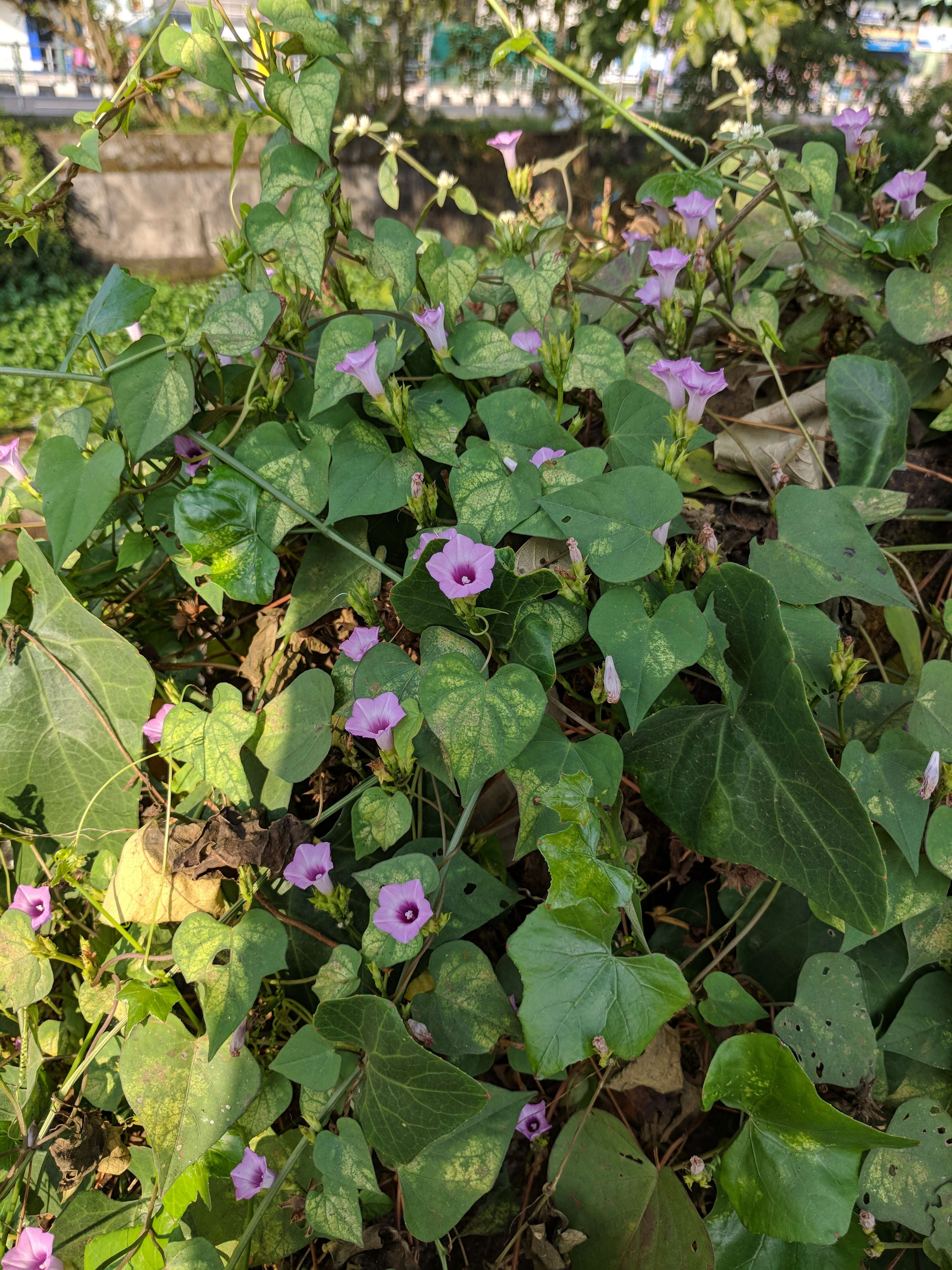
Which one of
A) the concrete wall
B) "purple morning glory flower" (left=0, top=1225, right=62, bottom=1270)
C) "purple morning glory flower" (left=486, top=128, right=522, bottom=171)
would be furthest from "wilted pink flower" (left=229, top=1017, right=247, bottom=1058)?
the concrete wall

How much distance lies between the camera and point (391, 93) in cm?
809

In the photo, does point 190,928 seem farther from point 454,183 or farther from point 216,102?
point 216,102

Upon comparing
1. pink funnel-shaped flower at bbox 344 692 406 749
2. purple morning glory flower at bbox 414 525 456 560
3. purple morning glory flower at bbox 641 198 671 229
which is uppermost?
purple morning glory flower at bbox 641 198 671 229

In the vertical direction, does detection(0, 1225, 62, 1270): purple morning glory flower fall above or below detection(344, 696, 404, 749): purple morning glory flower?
below

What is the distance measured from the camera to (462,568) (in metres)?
0.79


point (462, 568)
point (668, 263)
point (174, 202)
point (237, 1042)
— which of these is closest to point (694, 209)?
point (668, 263)

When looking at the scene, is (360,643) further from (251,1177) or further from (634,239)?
(634,239)

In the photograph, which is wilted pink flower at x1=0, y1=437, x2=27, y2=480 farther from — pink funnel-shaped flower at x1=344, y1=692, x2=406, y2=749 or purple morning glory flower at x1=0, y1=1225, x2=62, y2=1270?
purple morning glory flower at x1=0, y1=1225, x2=62, y2=1270

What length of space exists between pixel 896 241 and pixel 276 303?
0.82m

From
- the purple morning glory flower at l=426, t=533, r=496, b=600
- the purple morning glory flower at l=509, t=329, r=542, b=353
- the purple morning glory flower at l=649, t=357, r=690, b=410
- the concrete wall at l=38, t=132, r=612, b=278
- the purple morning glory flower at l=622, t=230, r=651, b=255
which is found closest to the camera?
the purple morning glory flower at l=426, t=533, r=496, b=600

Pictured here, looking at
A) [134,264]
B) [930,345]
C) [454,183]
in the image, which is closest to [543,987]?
[930,345]

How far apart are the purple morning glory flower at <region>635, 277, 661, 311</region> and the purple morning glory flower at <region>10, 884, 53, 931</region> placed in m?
1.01

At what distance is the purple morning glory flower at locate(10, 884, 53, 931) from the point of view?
950 millimetres

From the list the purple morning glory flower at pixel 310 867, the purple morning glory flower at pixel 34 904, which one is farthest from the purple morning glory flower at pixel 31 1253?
the purple morning glory flower at pixel 310 867
